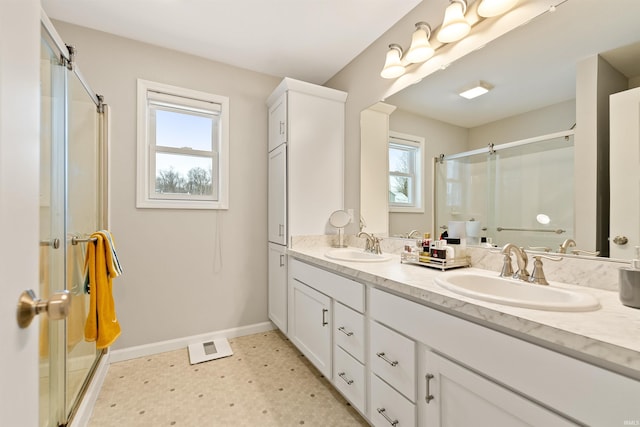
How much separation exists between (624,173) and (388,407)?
1293mm

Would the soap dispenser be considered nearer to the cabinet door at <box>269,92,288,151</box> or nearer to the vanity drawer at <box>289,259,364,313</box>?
the vanity drawer at <box>289,259,364,313</box>

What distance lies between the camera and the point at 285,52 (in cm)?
239

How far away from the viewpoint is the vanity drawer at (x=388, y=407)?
3.76 feet

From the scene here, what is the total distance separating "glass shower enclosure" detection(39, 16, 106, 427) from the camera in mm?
1258

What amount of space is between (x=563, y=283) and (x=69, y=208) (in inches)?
94.2

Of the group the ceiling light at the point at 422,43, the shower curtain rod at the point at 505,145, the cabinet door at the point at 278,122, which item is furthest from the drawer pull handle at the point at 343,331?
the ceiling light at the point at 422,43

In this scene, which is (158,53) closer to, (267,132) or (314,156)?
(267,132)

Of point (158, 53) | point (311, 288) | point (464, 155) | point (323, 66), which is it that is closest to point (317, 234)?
point (311, 288)

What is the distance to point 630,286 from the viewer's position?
0.85m

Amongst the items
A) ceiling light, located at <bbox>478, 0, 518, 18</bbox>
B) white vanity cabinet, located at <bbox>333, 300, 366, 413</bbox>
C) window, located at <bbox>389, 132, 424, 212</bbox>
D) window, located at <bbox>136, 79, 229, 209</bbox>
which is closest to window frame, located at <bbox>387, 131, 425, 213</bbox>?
window, located at <bbox>389, 132, 424, 212</bbox>

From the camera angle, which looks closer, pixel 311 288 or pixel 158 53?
pixel 311 288

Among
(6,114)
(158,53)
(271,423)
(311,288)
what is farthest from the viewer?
(158,53)

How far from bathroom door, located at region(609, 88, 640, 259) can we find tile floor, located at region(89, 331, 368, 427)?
142 cm

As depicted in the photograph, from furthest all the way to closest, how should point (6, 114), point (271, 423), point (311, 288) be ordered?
point (311, 288), point (271, 423), point (6, 114)
